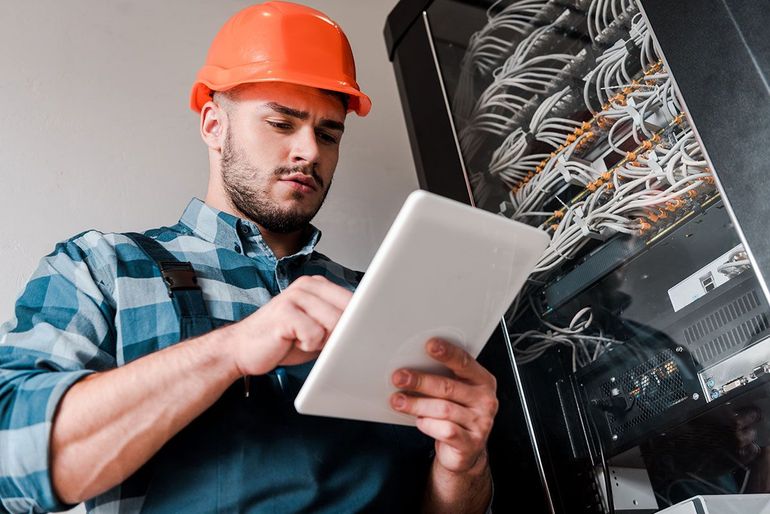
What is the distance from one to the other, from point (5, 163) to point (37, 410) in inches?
28.7

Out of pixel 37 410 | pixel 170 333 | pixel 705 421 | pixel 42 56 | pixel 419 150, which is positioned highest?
pixel 42 56

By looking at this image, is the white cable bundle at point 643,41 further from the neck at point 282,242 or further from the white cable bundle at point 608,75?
the neck at point 282,242

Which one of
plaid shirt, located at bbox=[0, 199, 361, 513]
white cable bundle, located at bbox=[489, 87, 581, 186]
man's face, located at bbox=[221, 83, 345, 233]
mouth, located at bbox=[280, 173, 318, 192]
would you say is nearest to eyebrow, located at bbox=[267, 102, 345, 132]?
man's face, located at bbox=[221, 83, 345, 233]

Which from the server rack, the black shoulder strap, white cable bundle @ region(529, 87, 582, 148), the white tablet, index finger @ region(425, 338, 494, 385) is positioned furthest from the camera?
white cable bundle @ region(529, 87, 582, 148)

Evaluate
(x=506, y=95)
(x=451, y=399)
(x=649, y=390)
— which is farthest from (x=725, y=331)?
(x=506, y=95)

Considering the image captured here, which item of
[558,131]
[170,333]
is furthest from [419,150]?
[170,333]

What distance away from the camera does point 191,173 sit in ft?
5.35

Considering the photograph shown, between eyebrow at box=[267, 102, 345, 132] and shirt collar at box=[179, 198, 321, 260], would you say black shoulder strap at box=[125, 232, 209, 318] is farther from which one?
eyebrow at box=[267, 102, 345, 132]

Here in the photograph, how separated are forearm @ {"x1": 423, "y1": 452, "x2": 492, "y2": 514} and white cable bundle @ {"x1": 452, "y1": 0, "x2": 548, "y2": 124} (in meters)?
0.70

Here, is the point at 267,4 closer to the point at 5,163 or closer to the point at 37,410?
the point at 5,163

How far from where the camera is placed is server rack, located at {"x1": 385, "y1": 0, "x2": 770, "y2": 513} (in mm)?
980

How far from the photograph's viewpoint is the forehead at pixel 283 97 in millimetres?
1362

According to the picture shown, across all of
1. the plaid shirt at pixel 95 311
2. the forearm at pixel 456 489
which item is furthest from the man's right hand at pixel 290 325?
the forearm at pixel 456 489

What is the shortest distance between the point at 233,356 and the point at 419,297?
0.24 meters
